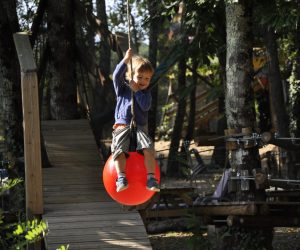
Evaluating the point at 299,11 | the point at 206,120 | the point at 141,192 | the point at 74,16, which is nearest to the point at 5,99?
the point at 74,16

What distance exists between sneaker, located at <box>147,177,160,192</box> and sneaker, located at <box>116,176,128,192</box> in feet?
0.65

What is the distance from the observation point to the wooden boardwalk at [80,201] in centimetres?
826

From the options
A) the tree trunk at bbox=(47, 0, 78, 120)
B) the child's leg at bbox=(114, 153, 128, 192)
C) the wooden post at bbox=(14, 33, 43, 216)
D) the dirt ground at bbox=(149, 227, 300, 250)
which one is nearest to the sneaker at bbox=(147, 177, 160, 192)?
the child's leg at bbox=(114, 153, 128, 192)

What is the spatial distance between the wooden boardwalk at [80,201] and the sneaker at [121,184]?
229 centimetres

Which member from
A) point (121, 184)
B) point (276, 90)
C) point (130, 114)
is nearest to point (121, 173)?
point (121, 184)

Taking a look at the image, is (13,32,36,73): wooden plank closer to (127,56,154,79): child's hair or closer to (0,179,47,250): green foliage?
(0,179,47,250): green foliage

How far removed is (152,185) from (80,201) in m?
3.89

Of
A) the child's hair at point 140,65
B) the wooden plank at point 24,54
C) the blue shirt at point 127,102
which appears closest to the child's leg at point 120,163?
the blue shirt at point 127,102

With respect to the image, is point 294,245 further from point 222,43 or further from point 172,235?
point 222,43

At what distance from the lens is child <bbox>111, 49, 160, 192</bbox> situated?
6.06 meters

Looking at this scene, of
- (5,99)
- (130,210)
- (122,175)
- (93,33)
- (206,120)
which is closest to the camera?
(122,175)

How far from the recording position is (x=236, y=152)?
9477 millimetres

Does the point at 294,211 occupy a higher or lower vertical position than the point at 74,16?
lower

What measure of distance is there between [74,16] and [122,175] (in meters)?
7.55
